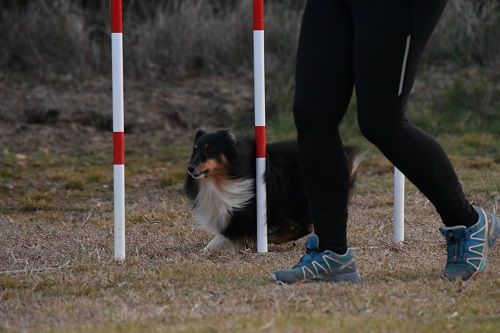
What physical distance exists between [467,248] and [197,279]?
3.57 feet

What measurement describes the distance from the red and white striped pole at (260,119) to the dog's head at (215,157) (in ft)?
0.87

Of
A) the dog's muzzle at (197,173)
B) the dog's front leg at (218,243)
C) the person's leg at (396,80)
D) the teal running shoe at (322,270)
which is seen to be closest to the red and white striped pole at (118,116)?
the dog's front leg at (218,243)

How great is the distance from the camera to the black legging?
140 inches

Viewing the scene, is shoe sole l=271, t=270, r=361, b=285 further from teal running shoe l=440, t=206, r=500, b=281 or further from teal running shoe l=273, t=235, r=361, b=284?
teal running shoe l=440, t=206, r=500, b=281

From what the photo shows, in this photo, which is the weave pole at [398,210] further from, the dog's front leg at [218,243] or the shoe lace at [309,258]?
the shoe lace at [309,258]

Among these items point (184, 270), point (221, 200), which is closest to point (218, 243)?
point (221, 200)

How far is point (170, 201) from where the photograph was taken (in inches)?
277

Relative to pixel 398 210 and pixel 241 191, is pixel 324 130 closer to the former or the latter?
pixel 398 210

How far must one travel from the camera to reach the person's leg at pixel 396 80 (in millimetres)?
3539

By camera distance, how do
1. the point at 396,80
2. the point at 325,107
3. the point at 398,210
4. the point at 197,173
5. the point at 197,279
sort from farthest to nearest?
the point at 197,173 → the point at 398,210 → the point at 197,279 → the point at 325,107 → the point at 396,80

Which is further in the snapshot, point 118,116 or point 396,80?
point 118,116

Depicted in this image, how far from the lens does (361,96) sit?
11.9ft

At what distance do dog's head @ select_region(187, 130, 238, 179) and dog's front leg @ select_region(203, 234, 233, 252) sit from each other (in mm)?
329

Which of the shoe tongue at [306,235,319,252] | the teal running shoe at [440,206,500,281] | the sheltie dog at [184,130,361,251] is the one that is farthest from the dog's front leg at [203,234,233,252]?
the teal running shoe at [440,206,500,281]
